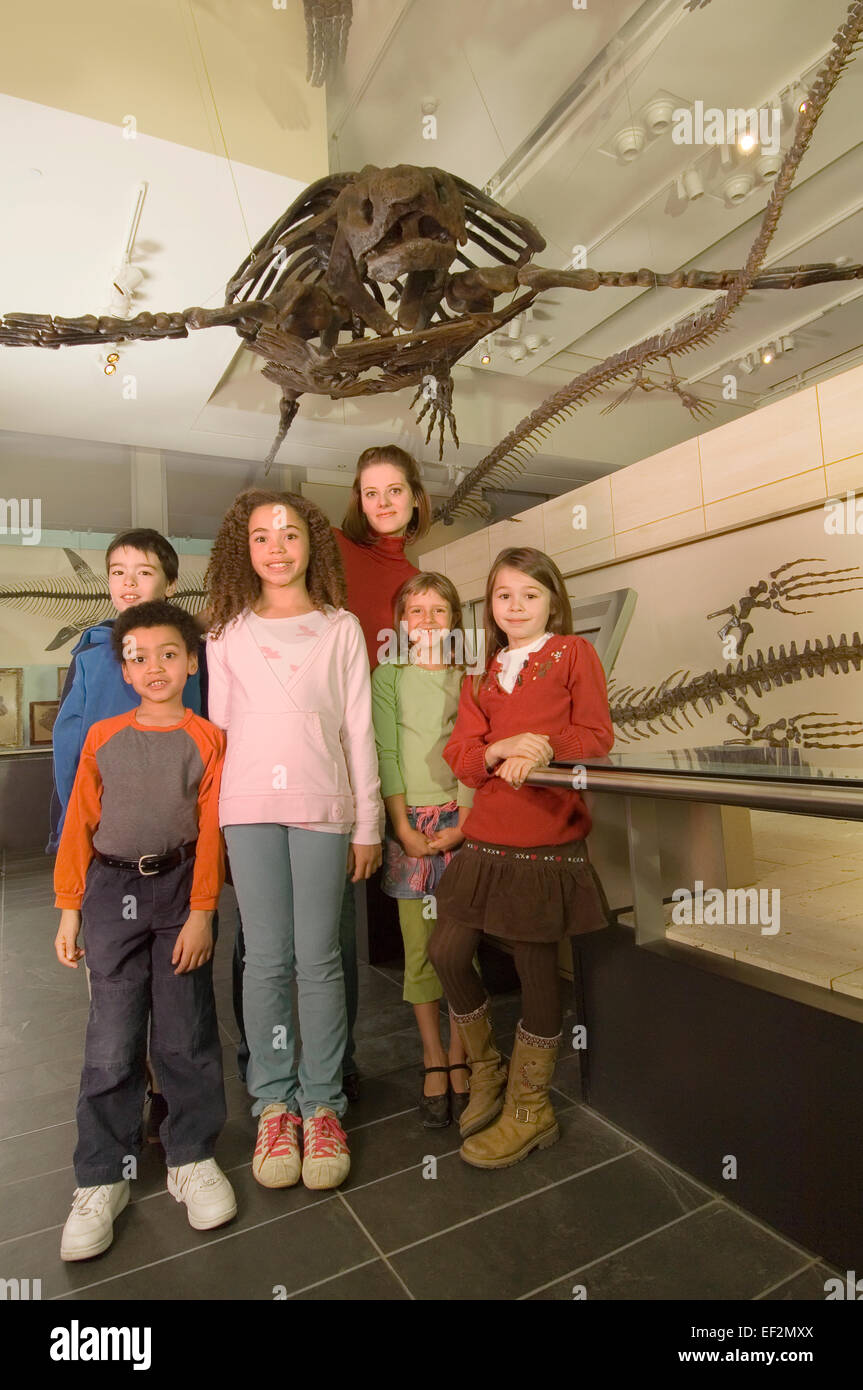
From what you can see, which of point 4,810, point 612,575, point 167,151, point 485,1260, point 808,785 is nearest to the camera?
point 808,785

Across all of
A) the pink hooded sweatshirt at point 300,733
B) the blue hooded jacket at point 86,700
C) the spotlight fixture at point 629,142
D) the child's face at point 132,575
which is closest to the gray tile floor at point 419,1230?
the pink hooded sweatshirt at point 300,733

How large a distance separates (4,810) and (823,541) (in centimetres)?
682

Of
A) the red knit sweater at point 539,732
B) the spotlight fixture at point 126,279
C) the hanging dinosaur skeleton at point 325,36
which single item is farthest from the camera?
the spotlight fixture at point 126,279

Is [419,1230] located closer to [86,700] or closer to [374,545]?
[86,700]

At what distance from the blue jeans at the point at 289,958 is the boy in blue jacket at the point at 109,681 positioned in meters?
0.48

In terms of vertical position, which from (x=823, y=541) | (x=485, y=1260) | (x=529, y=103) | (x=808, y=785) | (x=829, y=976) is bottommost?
(x=485, y=1260)

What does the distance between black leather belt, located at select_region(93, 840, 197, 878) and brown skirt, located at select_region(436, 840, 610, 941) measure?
0.73 metres

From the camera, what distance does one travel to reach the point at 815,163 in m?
4.29

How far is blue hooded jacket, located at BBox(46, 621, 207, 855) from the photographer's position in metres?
2.11

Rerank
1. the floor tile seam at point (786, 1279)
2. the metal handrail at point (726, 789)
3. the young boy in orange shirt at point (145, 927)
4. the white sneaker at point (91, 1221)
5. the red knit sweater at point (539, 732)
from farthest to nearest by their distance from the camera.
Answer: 1. the red knit sweater at point (539, 732)
2. the young boy in orange shirt at point (145, 927)
3. the white sneaker at point (91, 1221)
4. the floor tile seam at point (786, 1279)
5. the metal handrail at point (726, 789)

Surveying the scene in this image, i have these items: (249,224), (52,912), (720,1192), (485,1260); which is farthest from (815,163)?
(52,912)

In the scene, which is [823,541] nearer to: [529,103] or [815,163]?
[815,163]

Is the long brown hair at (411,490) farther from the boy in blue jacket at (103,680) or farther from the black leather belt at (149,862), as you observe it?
the black leather belt at (149,862)

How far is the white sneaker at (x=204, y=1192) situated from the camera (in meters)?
1.75
